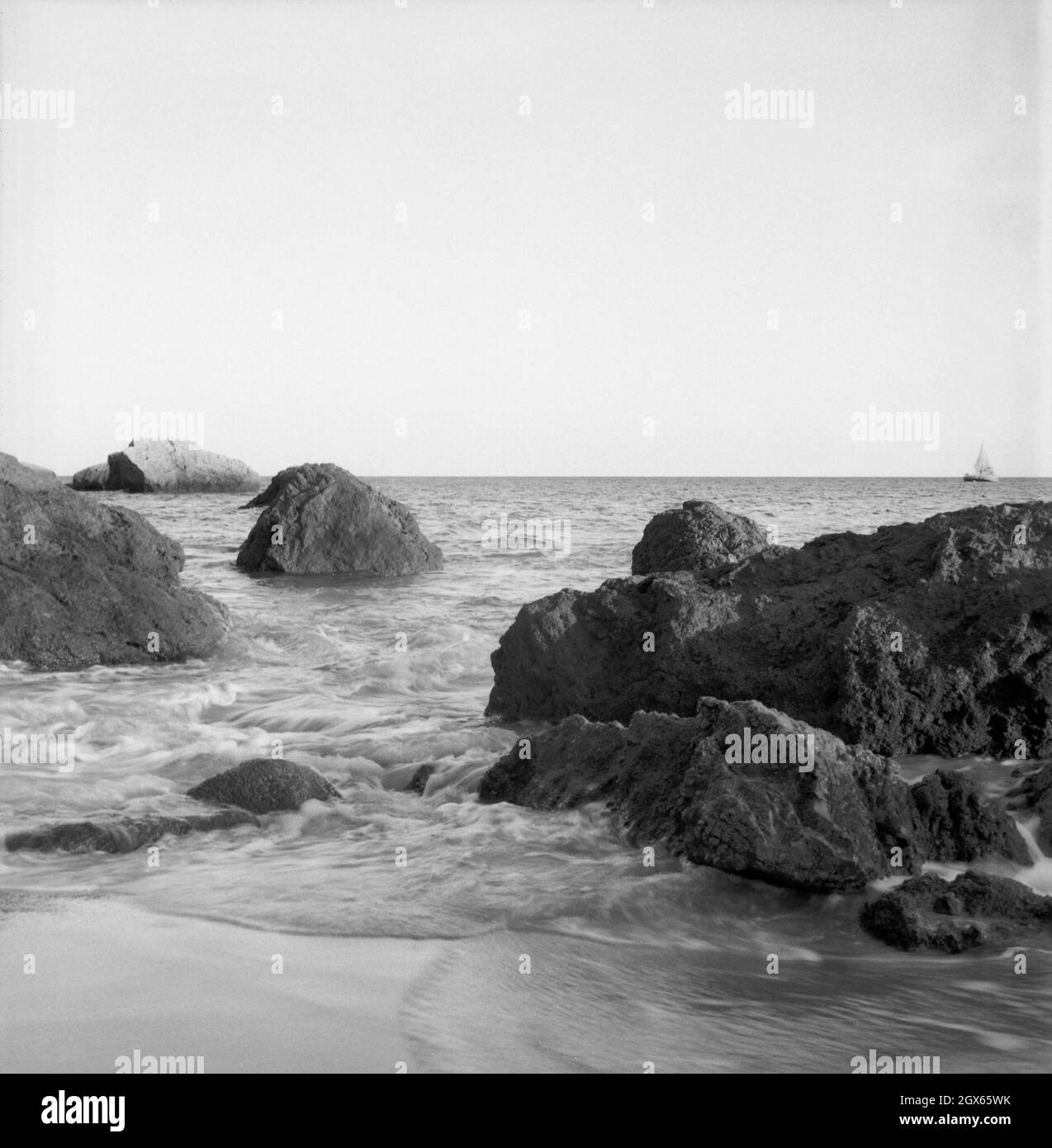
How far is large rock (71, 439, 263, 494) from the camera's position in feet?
155

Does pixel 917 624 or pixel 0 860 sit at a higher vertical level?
pixel 917 624

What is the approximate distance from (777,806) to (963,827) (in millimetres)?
816

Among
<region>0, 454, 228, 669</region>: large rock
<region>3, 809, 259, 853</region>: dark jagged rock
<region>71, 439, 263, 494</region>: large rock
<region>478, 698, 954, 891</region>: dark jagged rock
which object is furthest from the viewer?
<region>71, 439, 263, 494</region>: large rock

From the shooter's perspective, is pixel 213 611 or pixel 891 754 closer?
pixel 891 754

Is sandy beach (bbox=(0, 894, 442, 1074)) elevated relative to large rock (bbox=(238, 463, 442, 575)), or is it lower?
lower

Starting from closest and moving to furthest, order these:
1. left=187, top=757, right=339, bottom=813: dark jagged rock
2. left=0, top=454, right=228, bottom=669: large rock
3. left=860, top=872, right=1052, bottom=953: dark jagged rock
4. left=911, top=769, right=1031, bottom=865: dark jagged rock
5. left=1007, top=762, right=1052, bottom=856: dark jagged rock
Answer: left=860, top=872, right=1052, bottom=953: dark jagged rock, left=911, top=769, right=1031, bottom=865: dark jagged rock, left=1007, top=762, right=1052, bottom=856: dark jagged rock, left=187, top=757, right=339, bottom=813: dark jagged rock, left=0, top=454, right=228, bottom=669: large rock

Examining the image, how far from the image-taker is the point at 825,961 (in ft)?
13.0

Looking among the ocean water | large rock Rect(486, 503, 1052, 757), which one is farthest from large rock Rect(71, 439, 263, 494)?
large rock Rect(486, 503, 1052, 757)

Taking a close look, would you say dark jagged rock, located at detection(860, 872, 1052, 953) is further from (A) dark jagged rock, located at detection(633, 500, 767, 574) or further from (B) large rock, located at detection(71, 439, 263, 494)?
(B) large rock, located at detection(71, 439, 263, 494)

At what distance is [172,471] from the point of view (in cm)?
4747

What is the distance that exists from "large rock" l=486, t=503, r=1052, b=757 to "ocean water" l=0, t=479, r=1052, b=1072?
1.07 feet

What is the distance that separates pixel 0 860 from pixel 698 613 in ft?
12.8
